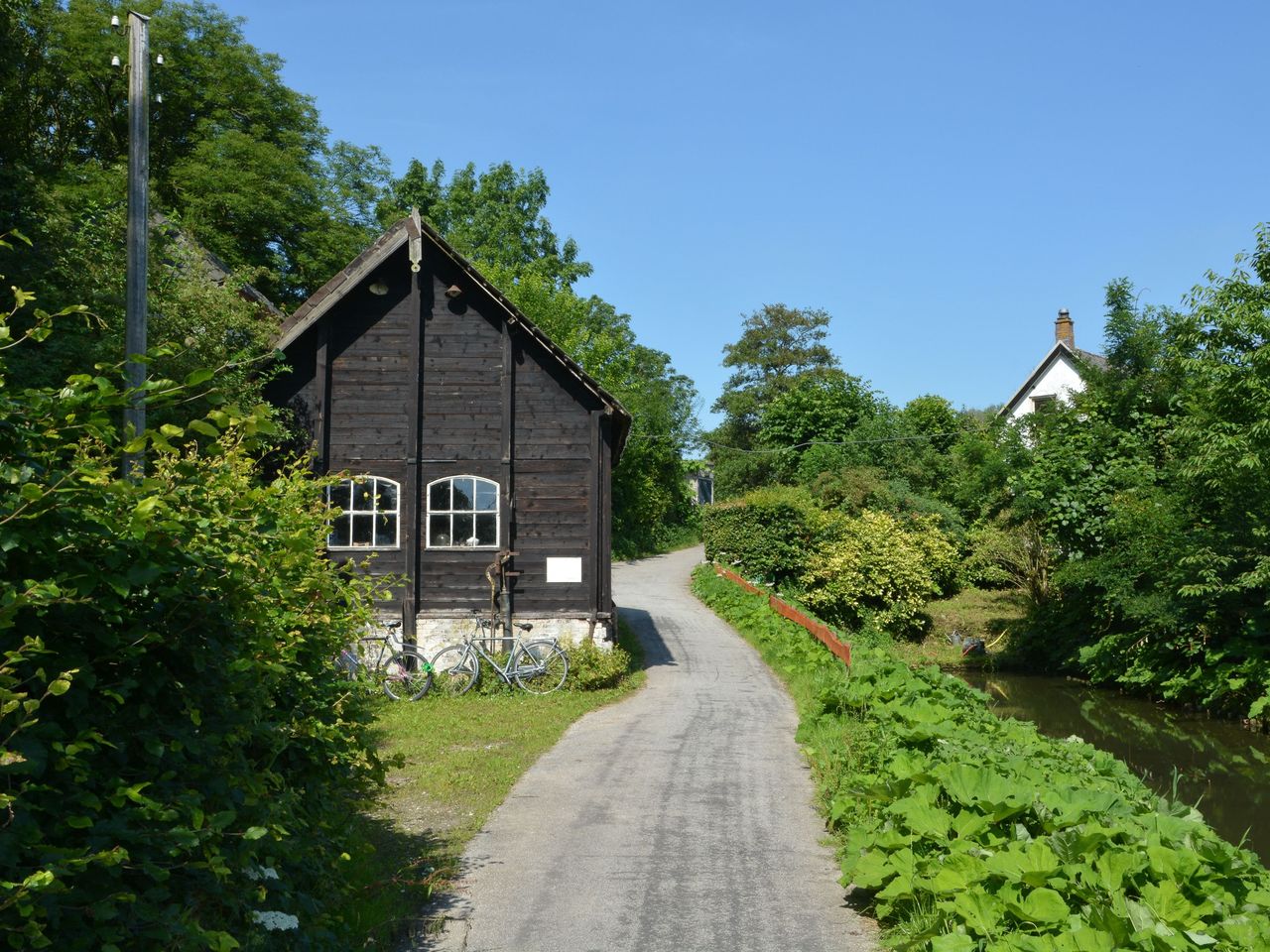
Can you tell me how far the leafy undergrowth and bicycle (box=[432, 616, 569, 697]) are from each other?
827 centimetres

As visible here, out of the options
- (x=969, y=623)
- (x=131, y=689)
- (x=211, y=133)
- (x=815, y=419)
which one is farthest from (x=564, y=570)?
(x=815, y=419)

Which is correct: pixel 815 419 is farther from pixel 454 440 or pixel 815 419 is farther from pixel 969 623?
pixel 454 440

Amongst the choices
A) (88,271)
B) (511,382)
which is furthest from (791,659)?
(88,271)

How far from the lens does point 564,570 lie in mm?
18172

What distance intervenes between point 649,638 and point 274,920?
2025 centimetres

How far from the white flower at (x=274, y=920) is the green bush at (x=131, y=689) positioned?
18mm

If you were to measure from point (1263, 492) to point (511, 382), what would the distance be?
45.8ft

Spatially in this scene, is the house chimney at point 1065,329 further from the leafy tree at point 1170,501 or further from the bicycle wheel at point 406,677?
the bicycle wheel at point 406,677

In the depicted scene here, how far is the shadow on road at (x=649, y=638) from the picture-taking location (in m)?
21.1

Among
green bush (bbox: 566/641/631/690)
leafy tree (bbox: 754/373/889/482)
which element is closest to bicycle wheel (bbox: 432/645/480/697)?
green bush (bbox: 566/641/631/690)

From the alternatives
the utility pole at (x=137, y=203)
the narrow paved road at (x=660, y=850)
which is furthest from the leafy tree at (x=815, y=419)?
the utility pole at (x=137, y=203)

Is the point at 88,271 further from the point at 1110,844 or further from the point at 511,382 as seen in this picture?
the point at 1110,844

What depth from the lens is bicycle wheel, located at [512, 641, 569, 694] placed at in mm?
17309

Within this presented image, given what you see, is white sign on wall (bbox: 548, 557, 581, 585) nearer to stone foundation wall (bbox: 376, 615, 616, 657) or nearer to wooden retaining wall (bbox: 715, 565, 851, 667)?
stone foundation wall (bbox: 376, 615, 616, 657)
